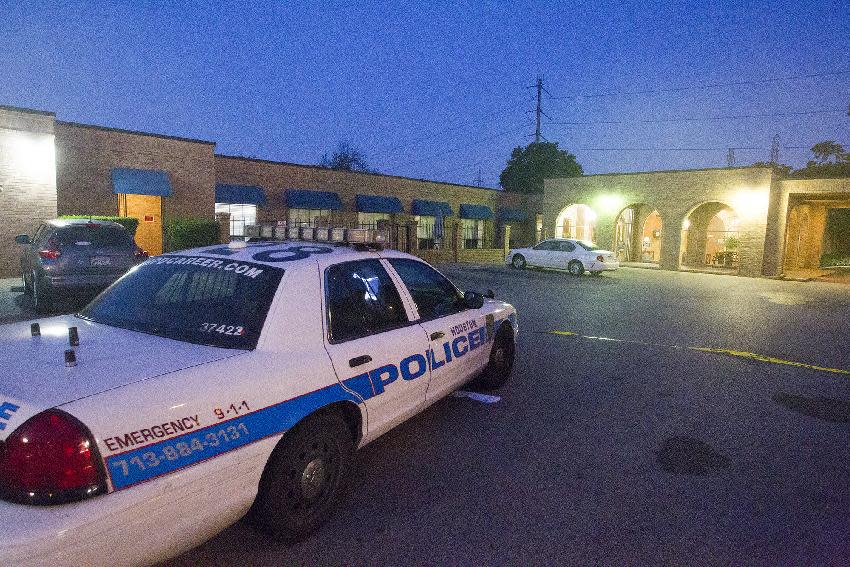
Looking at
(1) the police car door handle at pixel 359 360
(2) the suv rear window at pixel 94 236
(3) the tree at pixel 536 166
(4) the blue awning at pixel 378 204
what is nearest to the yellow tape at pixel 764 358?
(1) the police car door handle at pixel 359 360

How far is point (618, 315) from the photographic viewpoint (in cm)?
1110

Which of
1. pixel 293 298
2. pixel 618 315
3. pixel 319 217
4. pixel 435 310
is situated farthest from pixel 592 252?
pixel 293 298

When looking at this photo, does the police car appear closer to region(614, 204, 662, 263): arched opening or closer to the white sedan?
the white sedan

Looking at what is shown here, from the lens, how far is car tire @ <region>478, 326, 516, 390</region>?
548cm

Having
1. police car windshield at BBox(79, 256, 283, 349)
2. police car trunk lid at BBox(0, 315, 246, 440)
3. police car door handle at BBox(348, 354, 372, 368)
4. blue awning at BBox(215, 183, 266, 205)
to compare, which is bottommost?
police car door handle at BBox(348, 354, 372, 368)

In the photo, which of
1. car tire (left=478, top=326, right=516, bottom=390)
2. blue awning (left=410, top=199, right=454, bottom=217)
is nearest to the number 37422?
car tire (left=478, top=326, right=516, bottom=390)

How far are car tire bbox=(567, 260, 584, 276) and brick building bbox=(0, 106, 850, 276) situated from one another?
21.5ft

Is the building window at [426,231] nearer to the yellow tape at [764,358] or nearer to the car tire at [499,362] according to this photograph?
the yellow tape at [764,358]

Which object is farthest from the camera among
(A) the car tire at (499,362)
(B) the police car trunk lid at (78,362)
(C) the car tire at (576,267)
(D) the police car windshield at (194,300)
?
(C) the car tire at (576,267)

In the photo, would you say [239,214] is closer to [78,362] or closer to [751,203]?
[78,362]

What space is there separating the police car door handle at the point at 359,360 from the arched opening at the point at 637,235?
2779 centimetres

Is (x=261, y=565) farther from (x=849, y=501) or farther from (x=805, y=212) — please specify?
(x=805, y=212)

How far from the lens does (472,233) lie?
119 ft

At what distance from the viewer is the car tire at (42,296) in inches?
349
